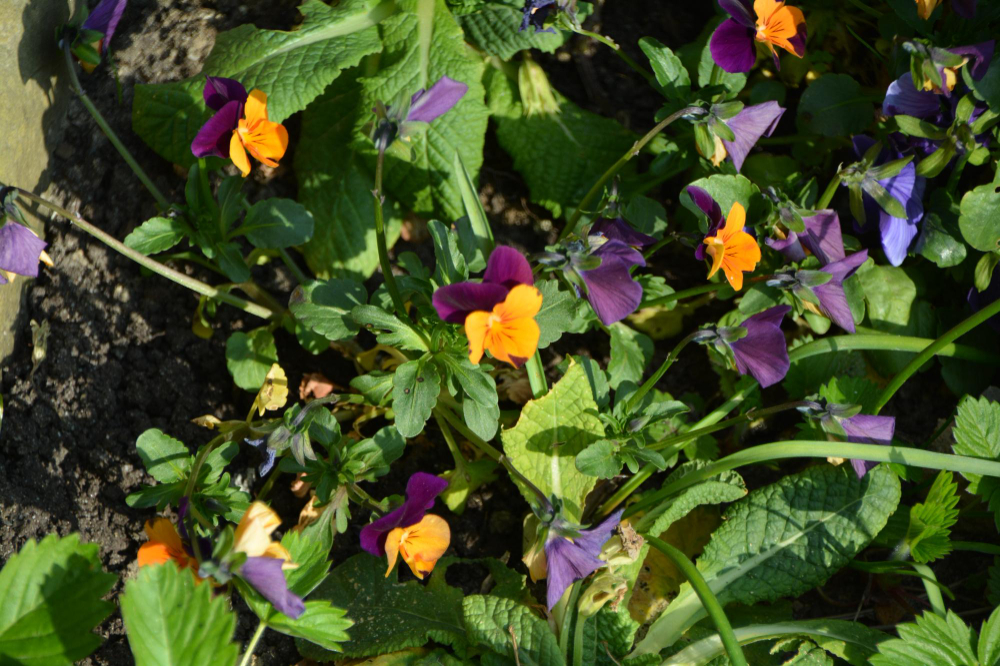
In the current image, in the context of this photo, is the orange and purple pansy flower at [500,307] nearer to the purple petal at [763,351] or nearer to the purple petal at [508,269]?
the purple petal at [508,269]

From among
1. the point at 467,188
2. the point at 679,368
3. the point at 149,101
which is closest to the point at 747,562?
the point at 679,368

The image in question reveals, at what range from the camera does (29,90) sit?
79.0 inches

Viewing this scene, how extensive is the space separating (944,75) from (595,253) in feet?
3.36

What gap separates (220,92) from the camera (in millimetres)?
1771

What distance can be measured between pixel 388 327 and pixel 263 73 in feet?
2.78

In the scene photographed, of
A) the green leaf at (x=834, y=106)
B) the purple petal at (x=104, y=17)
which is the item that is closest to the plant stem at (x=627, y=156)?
the green leaf at (x=834, y=106)

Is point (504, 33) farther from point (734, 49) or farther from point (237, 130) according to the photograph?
point (237, 130)

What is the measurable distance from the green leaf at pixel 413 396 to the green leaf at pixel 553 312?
0.25 meters

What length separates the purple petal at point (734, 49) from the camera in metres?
1.95

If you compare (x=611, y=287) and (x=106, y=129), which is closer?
(x=611, y=287)

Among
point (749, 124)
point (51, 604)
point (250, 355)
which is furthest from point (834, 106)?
point (51, 604)

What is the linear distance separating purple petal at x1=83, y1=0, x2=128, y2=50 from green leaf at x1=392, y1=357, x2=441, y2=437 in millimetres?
1186

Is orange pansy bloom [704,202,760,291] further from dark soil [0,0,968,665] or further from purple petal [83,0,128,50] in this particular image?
purple petal [83,0,128,50]

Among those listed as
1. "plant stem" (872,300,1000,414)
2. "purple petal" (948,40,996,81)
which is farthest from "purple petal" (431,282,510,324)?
"purple petal" (948,40,996,81)
